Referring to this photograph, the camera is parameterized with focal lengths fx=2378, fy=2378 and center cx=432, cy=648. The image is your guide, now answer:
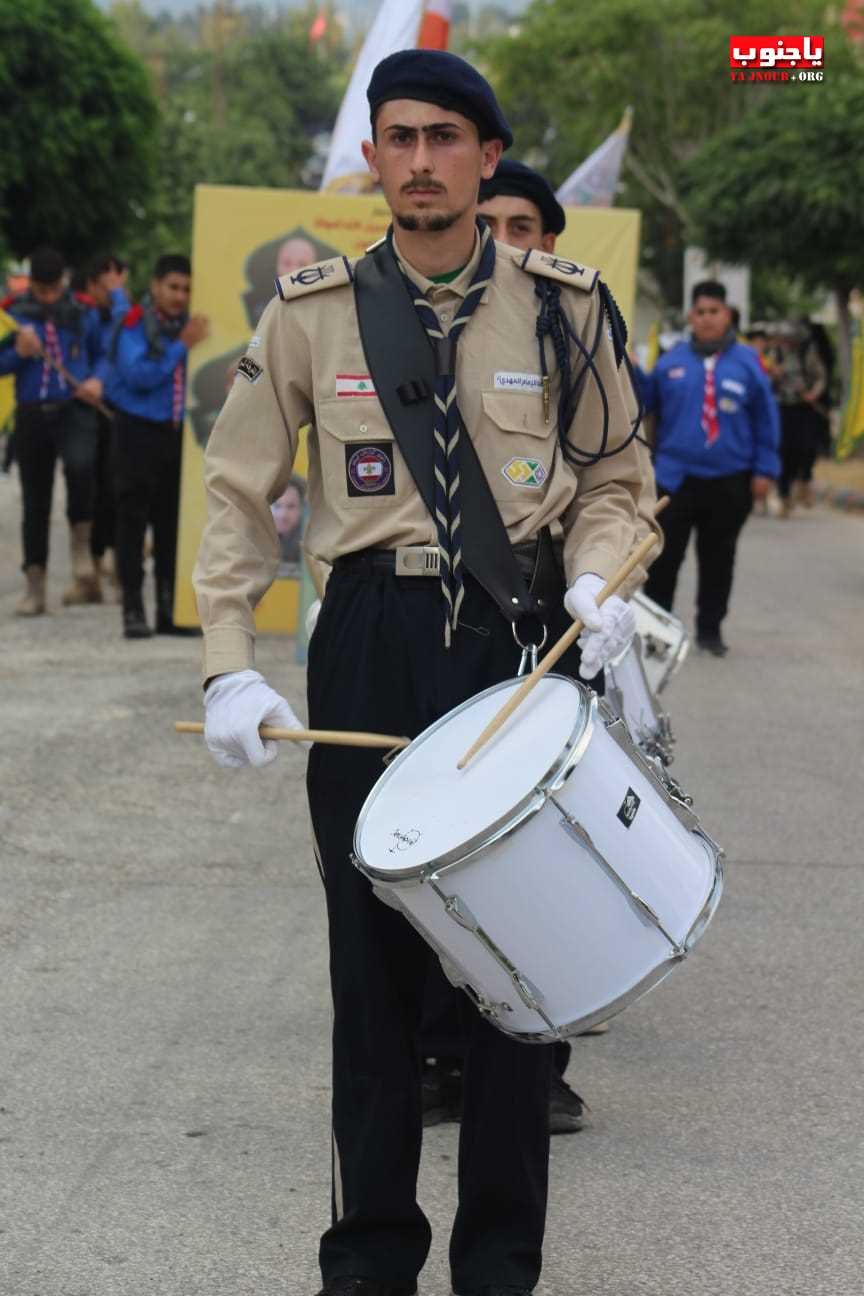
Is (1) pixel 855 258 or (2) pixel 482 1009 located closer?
(2) pixel 482 1009

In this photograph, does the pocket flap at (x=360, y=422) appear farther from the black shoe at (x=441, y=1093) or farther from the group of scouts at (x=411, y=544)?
the black shoe at (x=441, y=1093)

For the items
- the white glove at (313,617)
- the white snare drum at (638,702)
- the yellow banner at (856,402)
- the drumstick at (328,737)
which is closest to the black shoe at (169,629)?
the white snare drum at (638,702)

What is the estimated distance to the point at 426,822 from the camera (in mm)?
3451

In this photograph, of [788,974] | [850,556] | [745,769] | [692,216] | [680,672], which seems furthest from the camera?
[692,216]

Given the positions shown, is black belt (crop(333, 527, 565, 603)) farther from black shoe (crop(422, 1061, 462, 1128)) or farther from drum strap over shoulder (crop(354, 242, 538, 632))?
black shoe (crop(422, 1061, 462, 1128))

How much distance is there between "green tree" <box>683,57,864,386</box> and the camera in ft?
105

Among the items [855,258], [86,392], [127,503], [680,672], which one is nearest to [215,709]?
[680,672]

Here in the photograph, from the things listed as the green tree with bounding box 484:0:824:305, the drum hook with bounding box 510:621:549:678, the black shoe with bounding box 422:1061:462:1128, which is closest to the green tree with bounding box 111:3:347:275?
the green tree with bounding box 484:0:824:305

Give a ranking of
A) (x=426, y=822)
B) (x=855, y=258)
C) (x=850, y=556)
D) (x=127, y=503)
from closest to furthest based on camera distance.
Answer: (x=426, y=822) → (x=127, y=503) → (x=850, y=556) → (x=855, y=258)

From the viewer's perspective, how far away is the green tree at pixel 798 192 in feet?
105

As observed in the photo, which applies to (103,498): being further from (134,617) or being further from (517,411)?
(517,411)

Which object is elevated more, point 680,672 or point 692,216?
point 692,216

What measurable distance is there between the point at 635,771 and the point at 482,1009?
1.41 feet

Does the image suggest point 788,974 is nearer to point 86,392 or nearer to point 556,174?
point 86,392
